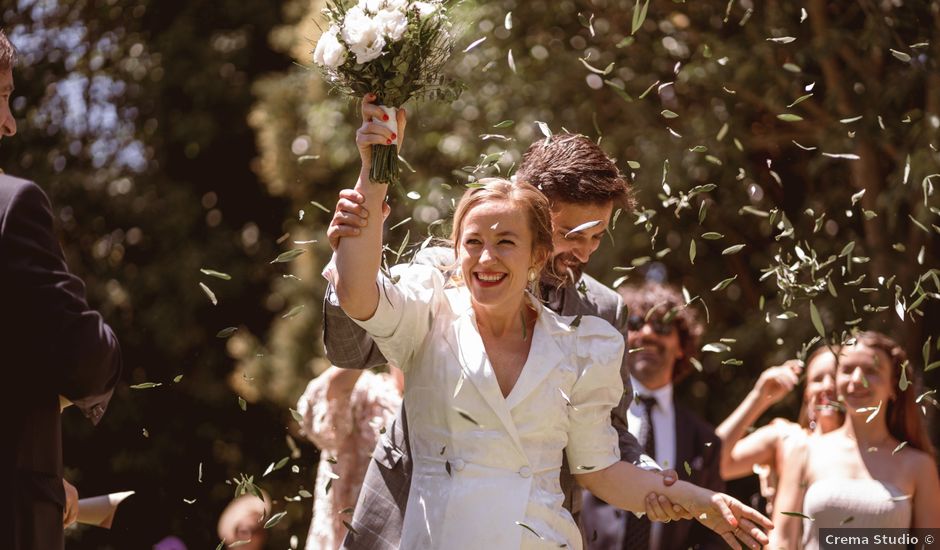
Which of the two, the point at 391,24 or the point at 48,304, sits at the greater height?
the point at 391,24

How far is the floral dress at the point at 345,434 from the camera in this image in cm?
554

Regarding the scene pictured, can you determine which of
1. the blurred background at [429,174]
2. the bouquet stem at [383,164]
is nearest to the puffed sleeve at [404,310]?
the bouquet stem at [383,164]

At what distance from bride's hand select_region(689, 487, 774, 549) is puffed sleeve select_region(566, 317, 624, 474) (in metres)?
0.28

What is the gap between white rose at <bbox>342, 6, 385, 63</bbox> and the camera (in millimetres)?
3256

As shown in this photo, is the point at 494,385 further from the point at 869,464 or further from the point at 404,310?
the point at 869,464

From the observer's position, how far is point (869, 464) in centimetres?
545

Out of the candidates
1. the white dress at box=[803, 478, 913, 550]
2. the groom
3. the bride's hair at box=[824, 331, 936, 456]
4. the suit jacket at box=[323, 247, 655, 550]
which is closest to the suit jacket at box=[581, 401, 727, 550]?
the white dress at box=[803, 478, 913, 550]

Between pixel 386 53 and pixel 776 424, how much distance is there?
3403 millimetres

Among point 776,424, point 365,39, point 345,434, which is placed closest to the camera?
point 365,39

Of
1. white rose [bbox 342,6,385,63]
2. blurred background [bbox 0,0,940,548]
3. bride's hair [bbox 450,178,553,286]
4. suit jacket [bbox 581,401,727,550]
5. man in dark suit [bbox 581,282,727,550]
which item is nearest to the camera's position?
white rose [bbox 342,6,385,63]

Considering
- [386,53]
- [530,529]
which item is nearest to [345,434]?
[530,529]

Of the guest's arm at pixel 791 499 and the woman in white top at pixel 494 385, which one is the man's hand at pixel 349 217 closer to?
the woman in white top at pixel 494 385

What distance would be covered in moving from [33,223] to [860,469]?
3648 millimetres

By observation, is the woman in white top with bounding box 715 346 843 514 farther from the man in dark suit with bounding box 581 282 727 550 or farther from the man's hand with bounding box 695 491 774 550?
the man's hand with bounding box 695 491 774 550
